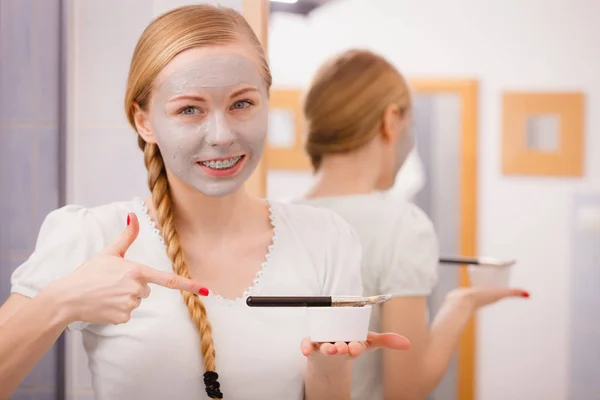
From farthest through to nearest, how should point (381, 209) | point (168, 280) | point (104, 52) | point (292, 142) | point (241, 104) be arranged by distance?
1. point (292, 142)
2. point (381, 209)
3. point (104, 52)
4. point (241, 104)
5. point (168, 280)

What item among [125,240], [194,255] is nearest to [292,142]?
[194,255]

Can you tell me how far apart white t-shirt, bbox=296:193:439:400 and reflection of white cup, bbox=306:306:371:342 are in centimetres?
27

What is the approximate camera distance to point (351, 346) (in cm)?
65

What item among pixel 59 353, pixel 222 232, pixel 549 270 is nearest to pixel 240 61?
pixel 222 232

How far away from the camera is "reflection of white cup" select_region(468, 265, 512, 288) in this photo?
3.33 feet

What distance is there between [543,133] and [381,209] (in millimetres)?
365

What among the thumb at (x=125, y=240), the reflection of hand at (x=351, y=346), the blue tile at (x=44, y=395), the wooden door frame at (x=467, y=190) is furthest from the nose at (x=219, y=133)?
the wooden door frame at (x=467, y=190)

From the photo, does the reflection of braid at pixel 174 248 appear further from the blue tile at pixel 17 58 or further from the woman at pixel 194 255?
the blue tile at pixel 17 58

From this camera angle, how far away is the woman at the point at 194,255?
725 millimetres

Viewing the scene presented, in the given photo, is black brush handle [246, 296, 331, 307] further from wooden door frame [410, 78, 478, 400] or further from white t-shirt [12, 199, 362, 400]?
wooden door frame [410, 78, 478, 400]

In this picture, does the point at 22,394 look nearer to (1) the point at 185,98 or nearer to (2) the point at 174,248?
(2) the point at 174,248

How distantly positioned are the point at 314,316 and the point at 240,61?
30 cm

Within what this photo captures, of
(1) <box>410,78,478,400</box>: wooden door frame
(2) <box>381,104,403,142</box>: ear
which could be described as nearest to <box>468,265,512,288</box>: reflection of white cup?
(1) <box>410,78,478,400</box>: wooden door frame

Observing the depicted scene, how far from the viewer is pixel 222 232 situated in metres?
0.79
